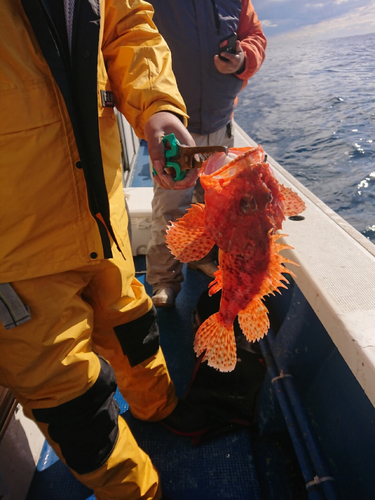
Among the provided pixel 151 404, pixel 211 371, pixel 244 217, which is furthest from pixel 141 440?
pixel 244 217

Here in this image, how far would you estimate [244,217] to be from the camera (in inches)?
53.1

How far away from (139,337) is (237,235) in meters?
0.98

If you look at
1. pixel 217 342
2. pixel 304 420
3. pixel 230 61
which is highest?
pixel 230 61

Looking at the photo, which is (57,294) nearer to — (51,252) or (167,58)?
(51,252)

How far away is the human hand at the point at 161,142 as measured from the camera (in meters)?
1.35

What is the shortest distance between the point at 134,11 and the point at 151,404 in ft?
8.01

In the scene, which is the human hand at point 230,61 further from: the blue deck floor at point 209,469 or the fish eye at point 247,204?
the blue deck floor at point 209,469

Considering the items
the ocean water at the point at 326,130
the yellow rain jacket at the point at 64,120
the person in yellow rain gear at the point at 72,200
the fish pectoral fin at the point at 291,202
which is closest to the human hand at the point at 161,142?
the person in yellow rain gear at the point at 72,200

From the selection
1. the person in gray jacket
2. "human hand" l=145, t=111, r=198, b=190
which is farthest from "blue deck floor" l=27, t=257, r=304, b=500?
"human hand" l=145, t=111, r=198, b=190

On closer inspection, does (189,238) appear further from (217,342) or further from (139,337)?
(139,337)

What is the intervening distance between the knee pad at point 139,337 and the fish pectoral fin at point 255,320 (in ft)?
2.15

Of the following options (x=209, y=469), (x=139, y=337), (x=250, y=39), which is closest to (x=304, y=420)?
(x=209, y=469)

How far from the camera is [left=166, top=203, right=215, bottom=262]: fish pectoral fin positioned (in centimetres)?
148

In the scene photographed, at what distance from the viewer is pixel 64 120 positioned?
4.40 feet
